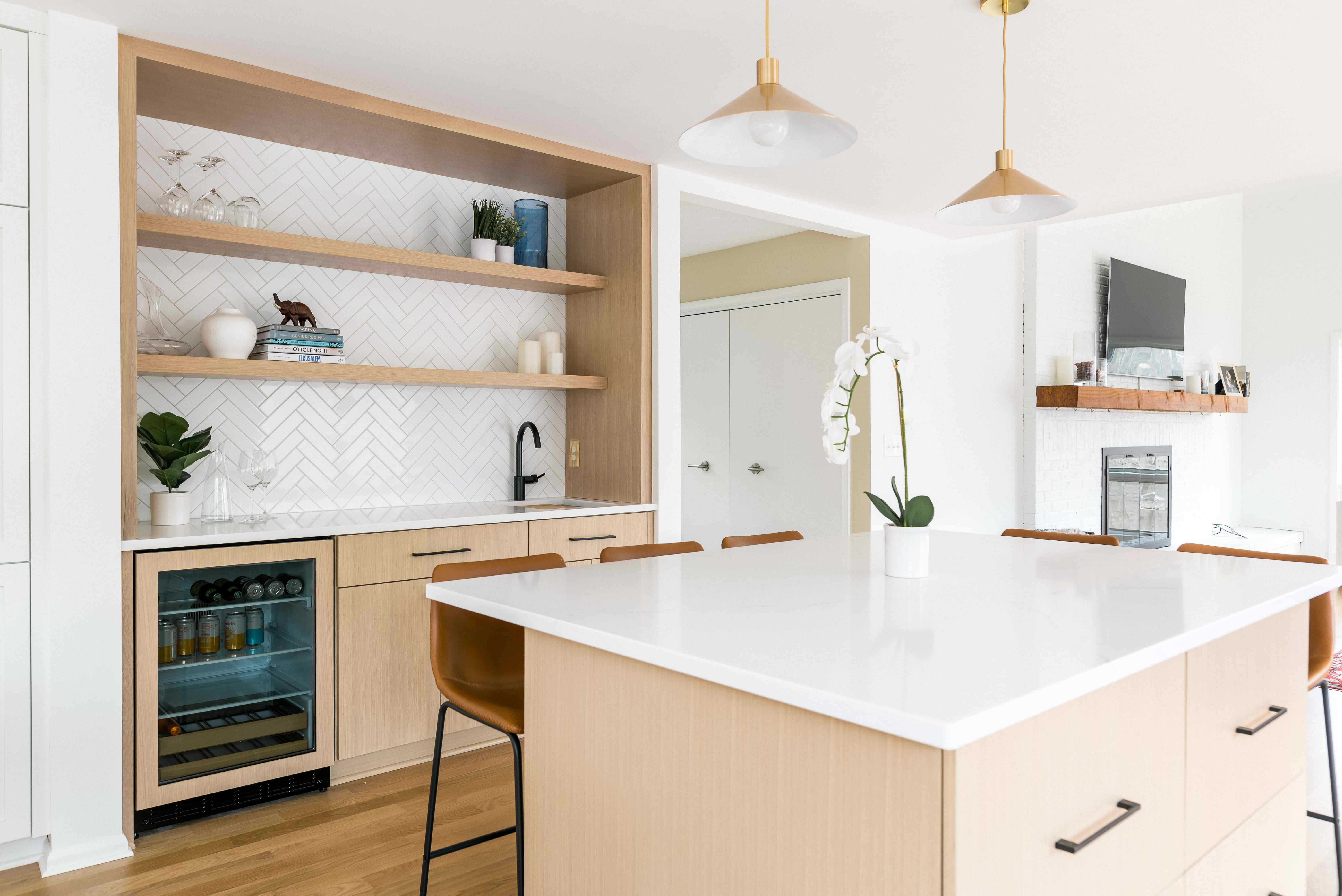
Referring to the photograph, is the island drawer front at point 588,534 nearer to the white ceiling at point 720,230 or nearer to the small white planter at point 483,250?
the small white planter at point 483,250

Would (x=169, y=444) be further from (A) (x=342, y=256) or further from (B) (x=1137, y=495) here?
(B) (x=1137, y=495)

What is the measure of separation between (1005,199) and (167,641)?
105 inches

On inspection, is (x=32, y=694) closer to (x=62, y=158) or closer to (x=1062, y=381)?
(x=62, y=158)

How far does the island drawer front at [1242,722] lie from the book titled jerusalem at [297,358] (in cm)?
278

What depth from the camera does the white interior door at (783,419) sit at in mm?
5215

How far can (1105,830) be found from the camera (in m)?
1.26

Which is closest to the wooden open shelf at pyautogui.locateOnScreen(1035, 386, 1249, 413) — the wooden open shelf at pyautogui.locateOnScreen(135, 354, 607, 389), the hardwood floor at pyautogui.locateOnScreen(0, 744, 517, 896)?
the wooden open shelf at pyautogui.locateOnScreen(135, 354, 607, 389)

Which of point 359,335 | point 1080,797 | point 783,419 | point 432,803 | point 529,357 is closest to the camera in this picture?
point 1080,797

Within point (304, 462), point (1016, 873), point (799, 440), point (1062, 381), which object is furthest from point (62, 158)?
point (1062, 381)

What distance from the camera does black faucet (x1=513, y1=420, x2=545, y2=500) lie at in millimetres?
3887

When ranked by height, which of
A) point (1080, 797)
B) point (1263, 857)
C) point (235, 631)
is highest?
point (1080, 797)


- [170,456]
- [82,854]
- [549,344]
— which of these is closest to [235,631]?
[170,456]

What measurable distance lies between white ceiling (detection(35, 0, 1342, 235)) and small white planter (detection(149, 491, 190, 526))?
1389 millimetres

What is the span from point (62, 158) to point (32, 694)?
4.89 feet
